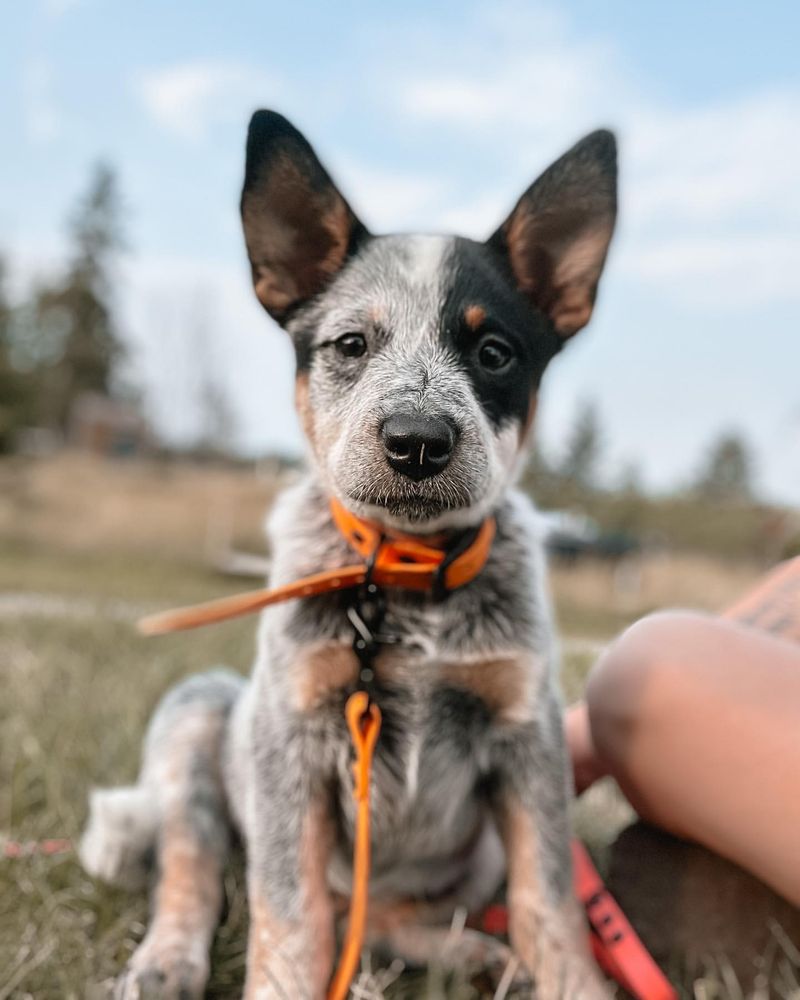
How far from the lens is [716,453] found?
61594 millimetres

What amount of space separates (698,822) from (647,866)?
463 mm

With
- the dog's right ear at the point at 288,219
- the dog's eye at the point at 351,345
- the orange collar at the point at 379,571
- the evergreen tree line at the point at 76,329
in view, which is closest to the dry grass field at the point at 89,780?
the orange collar at the point at 379,571

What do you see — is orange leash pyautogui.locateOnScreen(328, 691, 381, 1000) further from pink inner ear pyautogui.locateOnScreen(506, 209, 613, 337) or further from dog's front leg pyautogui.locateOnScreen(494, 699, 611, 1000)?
pink inner ear pyautogui.locateOnScreen(506, 209, 613, 337)

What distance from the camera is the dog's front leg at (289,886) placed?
7.39 feet

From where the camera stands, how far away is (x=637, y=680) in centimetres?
246

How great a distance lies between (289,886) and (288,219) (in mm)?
1828

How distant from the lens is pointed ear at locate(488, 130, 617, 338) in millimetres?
2559

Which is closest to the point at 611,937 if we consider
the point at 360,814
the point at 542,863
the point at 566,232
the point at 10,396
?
the point at 542,863

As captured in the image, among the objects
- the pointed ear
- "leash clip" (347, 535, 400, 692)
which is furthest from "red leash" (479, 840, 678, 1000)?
the pointed ear

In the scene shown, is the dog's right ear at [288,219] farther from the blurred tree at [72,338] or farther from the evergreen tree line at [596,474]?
the blurred tree at [72,338]

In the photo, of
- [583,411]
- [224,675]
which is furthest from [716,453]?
[224,675]

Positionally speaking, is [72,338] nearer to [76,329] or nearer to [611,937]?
[76,329]

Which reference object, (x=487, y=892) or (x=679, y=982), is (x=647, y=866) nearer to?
(x=679, y=982)

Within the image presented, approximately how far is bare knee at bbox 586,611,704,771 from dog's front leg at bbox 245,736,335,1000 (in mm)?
802
